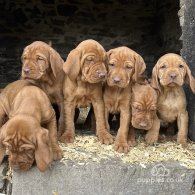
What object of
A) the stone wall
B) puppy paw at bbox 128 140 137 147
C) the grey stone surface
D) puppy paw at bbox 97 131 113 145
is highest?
the stone wall

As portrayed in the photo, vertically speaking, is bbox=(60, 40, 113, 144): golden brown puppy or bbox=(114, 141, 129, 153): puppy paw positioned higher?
bbox=(60, 40, 113, 144): golden brown puppy

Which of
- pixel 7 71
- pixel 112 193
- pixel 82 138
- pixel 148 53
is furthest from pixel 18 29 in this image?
pixel 112 193

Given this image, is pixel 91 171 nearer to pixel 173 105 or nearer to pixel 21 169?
pixel 21 169

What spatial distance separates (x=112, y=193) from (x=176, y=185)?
603mm

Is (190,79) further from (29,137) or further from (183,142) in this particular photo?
(29,137)

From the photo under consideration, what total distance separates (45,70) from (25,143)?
1097 mm

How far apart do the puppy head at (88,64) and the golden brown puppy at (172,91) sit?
594mm

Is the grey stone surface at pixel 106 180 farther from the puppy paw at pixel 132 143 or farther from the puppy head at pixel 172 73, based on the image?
the puppy head at pixel 172 73

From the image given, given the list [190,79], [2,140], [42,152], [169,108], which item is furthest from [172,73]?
[2,140]

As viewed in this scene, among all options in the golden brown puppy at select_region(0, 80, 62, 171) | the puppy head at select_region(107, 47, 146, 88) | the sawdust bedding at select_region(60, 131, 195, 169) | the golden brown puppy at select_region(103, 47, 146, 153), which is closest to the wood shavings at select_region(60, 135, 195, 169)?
the sawdust bedding at select_region(60, 131, 195, 169)

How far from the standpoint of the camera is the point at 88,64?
4359mm

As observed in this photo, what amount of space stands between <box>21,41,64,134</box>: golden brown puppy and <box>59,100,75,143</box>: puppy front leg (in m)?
0.07

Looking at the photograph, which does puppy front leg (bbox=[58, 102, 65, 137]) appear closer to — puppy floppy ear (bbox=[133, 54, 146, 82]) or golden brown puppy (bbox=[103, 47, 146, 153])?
golden brown puppy (bbox=[103, 47, 146, 153])

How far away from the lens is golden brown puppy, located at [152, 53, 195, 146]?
14.6 feet
